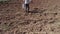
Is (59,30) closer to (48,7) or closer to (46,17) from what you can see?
(46,17)

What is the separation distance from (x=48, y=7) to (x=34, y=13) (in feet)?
3.41

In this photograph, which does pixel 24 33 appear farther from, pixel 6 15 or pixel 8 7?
pixel 8 7

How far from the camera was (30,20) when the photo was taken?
5.17 metres

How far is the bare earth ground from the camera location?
4.45m

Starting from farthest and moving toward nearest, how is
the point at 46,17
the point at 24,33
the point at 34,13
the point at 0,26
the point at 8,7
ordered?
1. the point at 8,7
2. the point at 34,13
3. the point at 46,17
4. the point at 0,26
5. the point at 24,33

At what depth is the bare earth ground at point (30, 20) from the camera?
14.6 ft

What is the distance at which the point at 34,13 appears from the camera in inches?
231

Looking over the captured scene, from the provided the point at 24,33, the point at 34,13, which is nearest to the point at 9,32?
the point at 24,33

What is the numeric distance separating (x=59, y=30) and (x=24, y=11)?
2.06m

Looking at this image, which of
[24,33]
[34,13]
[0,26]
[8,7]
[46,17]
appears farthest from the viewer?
[8,7]

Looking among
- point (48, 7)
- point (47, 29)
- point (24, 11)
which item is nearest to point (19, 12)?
point (24, 11)

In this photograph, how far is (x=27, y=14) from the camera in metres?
5.77

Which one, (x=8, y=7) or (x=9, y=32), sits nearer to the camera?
(x=9, y=32)

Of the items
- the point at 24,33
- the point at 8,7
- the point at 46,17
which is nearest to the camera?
the point at 24,33
